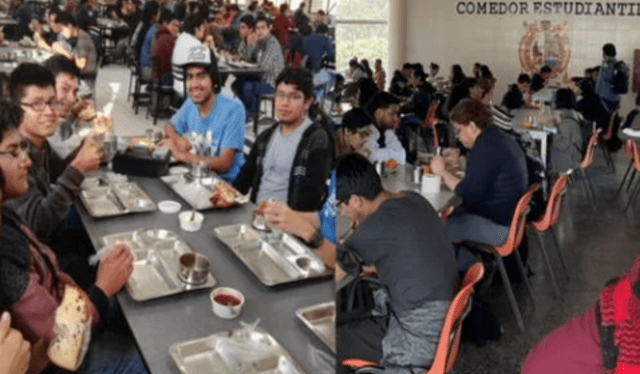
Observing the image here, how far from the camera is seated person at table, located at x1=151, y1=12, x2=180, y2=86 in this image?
785 millimetres

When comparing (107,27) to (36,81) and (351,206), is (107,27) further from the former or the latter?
(351,206)

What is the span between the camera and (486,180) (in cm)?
235

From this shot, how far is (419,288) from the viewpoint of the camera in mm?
1187

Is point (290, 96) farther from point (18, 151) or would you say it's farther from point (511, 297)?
point (511, 297)

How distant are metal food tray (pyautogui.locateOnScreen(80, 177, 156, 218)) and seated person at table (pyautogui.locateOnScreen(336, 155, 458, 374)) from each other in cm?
39

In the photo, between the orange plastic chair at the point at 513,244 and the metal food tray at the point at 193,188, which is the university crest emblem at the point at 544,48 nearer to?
the orange plastic chair at the point at 513,244

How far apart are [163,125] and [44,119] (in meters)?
0.31

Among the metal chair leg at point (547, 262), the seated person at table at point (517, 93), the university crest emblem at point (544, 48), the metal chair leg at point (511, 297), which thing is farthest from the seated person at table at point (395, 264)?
the metal chair leg at point (547, 262)

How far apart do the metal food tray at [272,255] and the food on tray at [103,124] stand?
0.32 meters

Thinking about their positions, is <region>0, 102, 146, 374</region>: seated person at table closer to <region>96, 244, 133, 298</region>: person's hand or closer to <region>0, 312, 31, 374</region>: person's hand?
<region>0, 312, 31, 374</region>: person's hand

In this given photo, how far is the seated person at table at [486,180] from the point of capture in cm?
217

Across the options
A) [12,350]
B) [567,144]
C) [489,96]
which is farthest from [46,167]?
[567,144]

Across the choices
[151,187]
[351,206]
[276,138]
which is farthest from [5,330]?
[151,187]

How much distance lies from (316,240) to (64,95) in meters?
0.36
